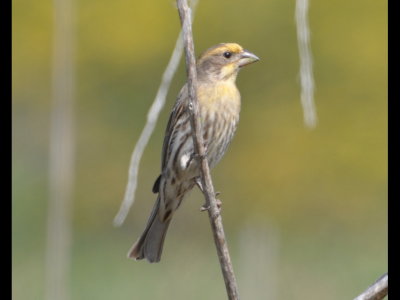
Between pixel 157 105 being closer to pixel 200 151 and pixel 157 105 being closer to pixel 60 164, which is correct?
pixel 200 151

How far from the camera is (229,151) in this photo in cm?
858

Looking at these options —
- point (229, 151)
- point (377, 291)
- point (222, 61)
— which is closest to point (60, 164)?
point (222, 61)

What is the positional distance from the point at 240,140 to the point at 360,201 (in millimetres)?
1166

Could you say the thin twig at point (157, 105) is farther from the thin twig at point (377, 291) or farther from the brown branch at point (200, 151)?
the thin twig at point (377, 291)

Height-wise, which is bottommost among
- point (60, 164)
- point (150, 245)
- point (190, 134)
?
point (150, 245)

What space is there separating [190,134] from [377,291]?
2.01 meters

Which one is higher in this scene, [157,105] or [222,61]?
[222,61]

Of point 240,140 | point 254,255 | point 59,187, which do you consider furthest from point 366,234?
point 59,187

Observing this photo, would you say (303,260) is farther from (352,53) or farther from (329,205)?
(352,53)

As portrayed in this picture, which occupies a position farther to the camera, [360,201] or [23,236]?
[360,201]

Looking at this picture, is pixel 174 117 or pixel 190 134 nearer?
pixel 190 134

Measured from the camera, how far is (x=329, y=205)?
841cm

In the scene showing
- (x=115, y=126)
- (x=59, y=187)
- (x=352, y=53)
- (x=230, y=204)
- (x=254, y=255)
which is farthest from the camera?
(x=352, y=53)

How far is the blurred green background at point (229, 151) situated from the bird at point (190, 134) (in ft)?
5.64
